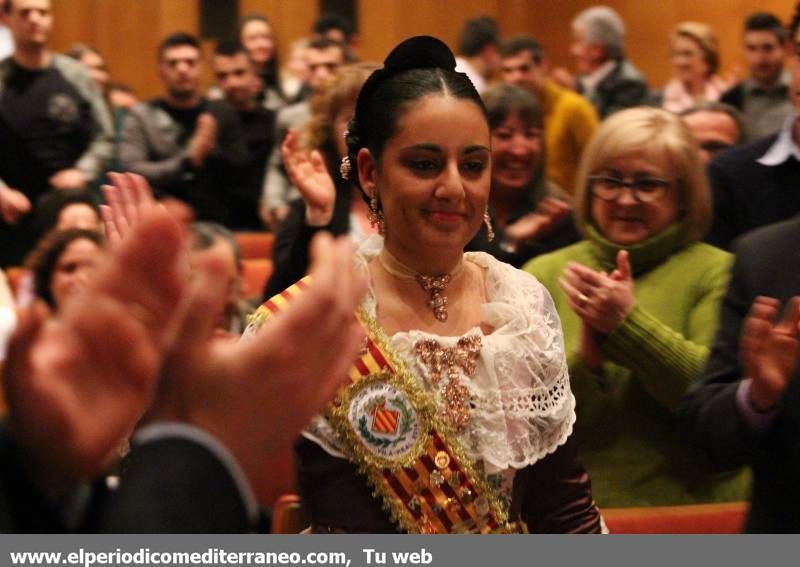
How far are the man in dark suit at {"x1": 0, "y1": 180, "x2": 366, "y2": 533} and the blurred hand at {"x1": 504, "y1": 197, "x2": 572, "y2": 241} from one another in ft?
8.78

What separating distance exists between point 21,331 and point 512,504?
134cm

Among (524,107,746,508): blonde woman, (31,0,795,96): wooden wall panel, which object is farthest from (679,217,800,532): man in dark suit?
(31,0,795,96): wooden wall panel

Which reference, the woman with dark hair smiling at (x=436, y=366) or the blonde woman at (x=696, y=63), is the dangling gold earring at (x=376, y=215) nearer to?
the woman with dark hair smiling at (x=436, y=366)

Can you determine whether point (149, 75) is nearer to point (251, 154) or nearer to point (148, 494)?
point (251, 154)

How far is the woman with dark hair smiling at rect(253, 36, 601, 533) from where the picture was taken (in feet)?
5.90

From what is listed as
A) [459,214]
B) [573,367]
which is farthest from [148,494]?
[573,367]

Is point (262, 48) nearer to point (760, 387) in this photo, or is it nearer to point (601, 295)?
point (601, 295)

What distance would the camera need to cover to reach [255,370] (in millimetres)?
675

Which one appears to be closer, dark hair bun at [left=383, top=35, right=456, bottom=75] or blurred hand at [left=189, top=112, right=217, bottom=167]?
dark hair bun at [left=383, top=35, right=456, bottom=75]

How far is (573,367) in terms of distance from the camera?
2732 millimetres

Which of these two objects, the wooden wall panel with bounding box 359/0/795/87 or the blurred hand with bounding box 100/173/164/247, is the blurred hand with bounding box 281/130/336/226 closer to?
the blurred hand with bounding box 100/173/164/247

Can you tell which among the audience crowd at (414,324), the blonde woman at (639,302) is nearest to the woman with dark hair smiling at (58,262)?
the audience crowd at (414,324)

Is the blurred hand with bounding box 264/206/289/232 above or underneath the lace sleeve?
underneath
